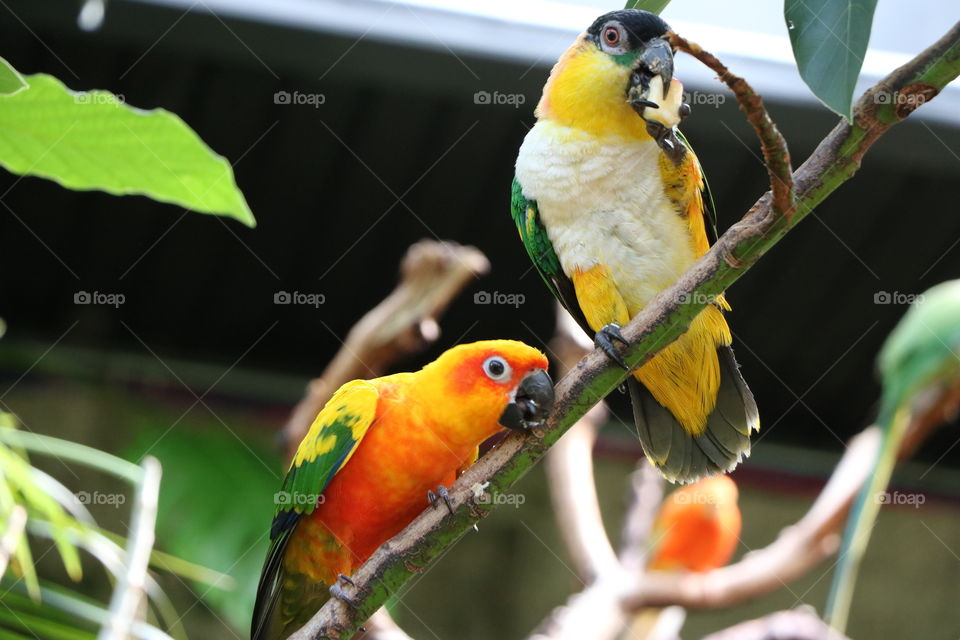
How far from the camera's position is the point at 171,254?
3.12 meters

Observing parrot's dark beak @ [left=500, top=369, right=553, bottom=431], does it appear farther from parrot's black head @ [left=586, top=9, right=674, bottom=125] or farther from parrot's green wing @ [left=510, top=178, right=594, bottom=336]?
parrot's black head @ [left=586, top=9, right=674, bottom=125]

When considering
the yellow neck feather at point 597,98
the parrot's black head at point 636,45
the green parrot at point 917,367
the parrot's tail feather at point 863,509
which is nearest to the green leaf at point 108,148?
the parrot's black head at point 636,45

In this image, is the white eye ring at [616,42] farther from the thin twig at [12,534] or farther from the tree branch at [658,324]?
the thin twig at [12,534]

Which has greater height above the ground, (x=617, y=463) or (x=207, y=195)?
(x=207, y=195)

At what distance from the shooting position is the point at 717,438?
A: 5.12 feet

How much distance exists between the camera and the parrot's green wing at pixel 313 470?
5.52 ft

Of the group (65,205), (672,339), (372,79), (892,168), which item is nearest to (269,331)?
(65,205)

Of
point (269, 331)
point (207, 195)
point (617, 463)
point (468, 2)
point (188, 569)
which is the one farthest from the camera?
point (617, 463)

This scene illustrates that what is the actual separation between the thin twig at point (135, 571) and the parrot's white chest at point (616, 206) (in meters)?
0.86

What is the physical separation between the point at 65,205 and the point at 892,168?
2.70 metres

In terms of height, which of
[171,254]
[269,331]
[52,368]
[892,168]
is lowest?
[52,368]

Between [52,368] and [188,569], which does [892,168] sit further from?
[52,368]

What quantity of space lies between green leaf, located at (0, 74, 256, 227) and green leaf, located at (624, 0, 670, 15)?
464 mm

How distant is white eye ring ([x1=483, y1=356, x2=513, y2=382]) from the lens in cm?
155
